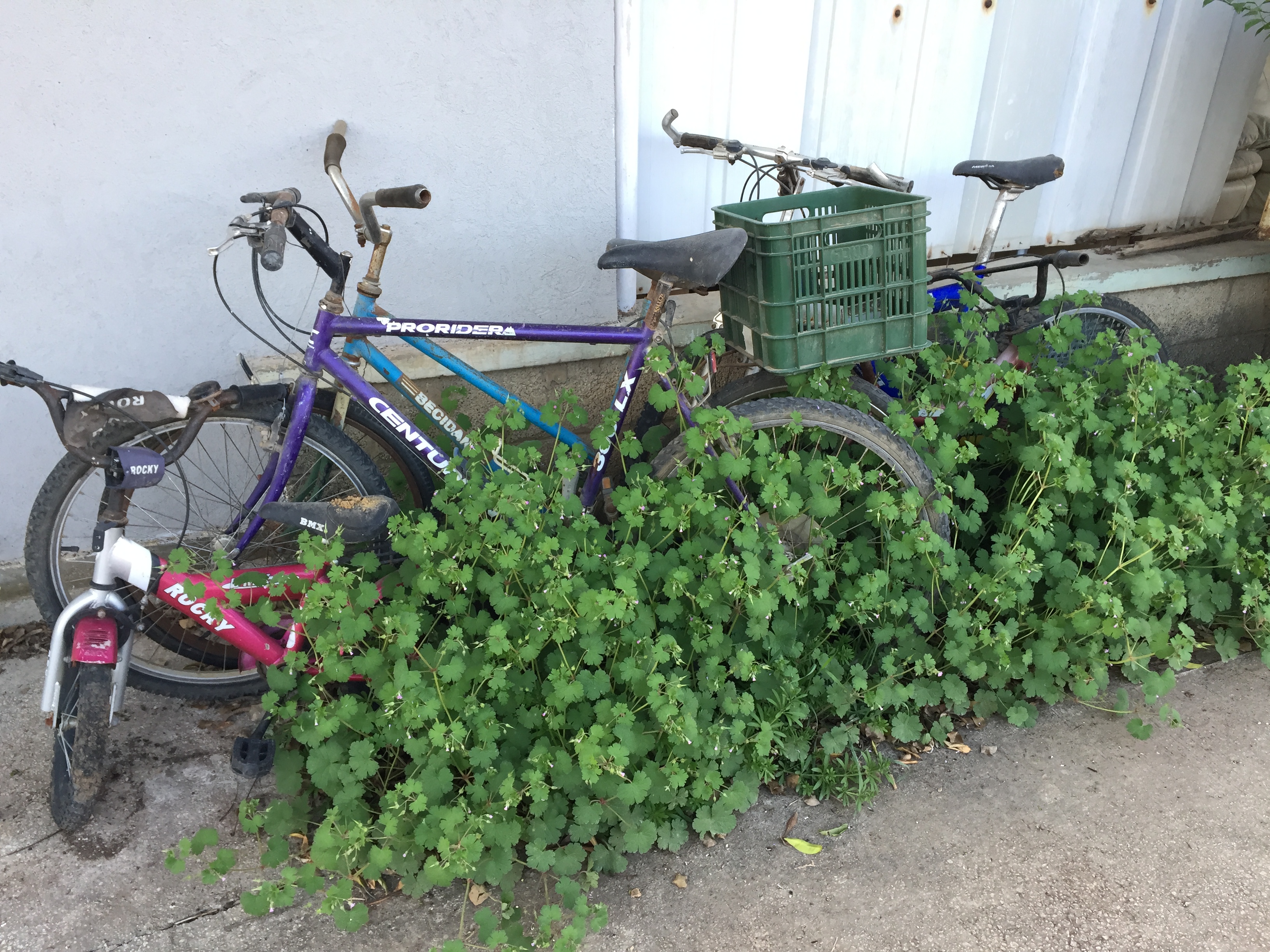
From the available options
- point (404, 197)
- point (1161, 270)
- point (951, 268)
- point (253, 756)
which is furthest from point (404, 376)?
point (1161, 270)

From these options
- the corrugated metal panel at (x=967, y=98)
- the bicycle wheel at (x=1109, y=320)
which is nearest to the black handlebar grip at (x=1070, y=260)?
the bicycle wheel at (x=1109, y=320)

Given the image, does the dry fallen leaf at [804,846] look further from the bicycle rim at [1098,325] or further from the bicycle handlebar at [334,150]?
the bicycle rim at [1098,325]

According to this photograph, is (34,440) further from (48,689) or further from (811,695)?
(811,695)

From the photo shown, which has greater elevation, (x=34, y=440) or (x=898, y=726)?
(x=34, y=440)

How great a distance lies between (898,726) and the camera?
108 inches

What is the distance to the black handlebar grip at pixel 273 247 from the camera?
222 cm

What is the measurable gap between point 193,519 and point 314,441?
843 mm

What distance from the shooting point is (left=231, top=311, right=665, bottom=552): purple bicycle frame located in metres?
2.58

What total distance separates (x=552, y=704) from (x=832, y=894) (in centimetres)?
91

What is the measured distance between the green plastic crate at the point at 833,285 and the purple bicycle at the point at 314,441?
169mm

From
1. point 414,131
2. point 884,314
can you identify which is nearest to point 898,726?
point 884,314

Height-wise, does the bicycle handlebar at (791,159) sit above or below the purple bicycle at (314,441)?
above

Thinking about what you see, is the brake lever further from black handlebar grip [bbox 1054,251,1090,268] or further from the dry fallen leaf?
black handlebar grip [bbox 1054,251,1090,268]

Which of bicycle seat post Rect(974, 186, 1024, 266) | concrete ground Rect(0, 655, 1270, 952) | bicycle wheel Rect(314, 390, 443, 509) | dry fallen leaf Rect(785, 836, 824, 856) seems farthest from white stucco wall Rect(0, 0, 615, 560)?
dry fallen leaf Rect(785, 836, 824, 856)
